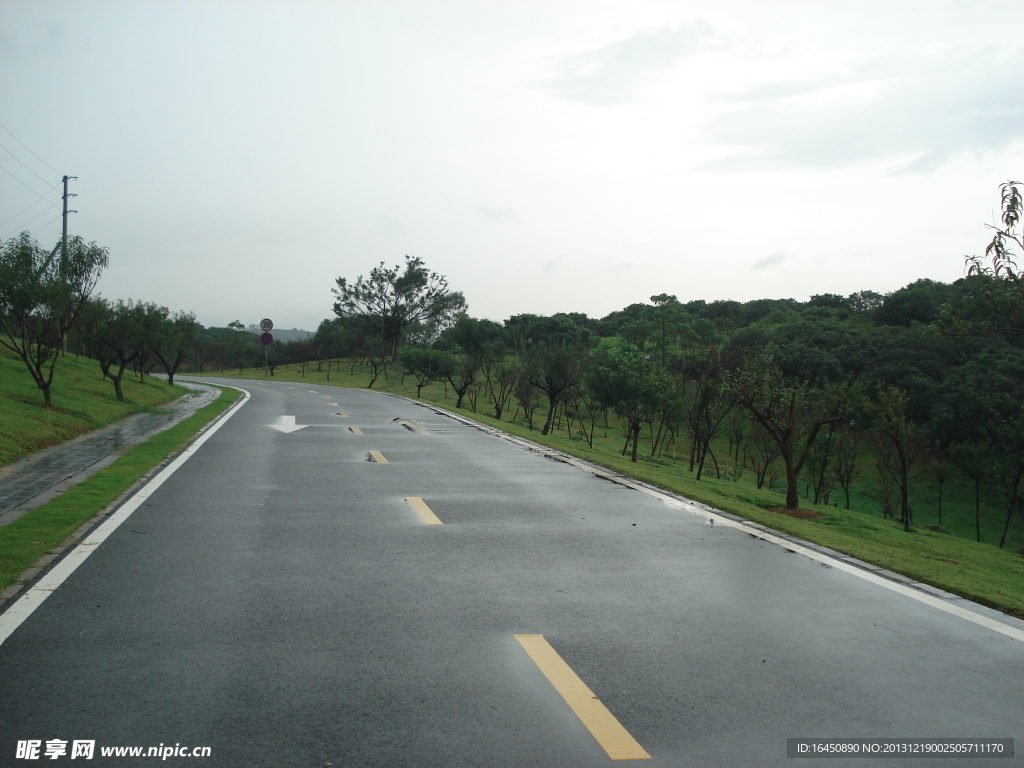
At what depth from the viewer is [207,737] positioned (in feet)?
12.1

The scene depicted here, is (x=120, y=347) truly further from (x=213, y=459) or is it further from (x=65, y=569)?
(x=65, y=569)

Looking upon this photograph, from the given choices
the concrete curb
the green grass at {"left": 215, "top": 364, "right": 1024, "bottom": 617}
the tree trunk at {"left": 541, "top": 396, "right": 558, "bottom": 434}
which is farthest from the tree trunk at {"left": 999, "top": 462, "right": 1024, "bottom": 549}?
the concrete curb

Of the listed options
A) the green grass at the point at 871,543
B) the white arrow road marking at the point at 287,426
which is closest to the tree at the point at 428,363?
the white arrow road marking at the point at 287,426

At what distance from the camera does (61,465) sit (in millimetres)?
13164

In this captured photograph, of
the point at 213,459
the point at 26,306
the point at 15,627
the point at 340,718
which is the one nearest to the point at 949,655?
the point at 340,718

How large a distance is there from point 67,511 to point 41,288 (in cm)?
1517

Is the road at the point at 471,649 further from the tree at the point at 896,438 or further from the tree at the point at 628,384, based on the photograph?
the tree at the point at 628,384

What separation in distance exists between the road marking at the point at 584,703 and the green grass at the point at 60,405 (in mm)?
11373

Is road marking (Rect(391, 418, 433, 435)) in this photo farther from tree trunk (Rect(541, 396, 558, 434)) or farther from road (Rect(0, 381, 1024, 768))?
road (Rect(0, 381, 1024, 768))

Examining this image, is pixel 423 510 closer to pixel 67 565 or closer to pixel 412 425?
pixel 67 565

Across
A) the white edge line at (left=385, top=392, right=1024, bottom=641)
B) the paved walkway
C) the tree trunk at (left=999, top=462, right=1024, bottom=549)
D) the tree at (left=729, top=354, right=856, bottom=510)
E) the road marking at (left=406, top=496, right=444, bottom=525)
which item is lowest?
the tree trunk at (left=999, top=462, right=1024, bottom=549)

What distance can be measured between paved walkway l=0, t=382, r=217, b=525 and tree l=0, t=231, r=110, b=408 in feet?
10.2

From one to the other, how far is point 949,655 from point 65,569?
6.28m

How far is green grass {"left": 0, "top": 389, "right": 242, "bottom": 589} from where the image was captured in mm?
6895
